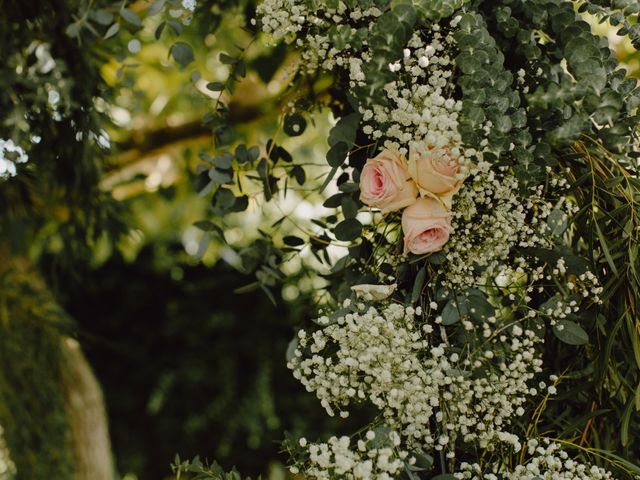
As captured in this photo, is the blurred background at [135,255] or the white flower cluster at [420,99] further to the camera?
the blurred background at [135,255]

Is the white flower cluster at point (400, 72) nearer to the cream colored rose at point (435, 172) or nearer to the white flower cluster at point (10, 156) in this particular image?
the cream colored rose at point (435, 172)

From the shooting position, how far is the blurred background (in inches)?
56.4

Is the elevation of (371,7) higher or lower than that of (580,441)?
higher

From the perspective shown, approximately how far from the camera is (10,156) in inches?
54.6

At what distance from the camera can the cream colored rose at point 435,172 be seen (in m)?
0.80

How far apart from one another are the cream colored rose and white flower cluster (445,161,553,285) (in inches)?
1.2

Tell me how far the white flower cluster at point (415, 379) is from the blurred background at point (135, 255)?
0.20 metres

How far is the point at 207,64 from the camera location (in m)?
2.95

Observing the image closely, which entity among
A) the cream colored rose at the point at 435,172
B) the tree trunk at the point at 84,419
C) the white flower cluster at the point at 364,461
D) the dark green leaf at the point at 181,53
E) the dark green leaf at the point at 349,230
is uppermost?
the cream colored rose at the point at 435,172

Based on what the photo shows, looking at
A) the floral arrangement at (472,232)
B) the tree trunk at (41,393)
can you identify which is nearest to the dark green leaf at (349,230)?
the floral arrangement at (472,232)

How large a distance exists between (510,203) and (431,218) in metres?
0.10

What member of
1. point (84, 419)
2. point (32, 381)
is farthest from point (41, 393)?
point (84, 419)

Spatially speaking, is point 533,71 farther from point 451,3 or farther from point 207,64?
point 207,64

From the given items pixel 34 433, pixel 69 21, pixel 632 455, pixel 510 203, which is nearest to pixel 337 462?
pixel 510 203
